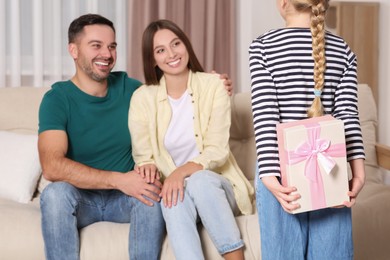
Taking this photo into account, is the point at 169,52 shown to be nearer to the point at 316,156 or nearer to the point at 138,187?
the point at 138,187

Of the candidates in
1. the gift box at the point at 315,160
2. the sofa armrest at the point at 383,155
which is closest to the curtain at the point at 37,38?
the sofa armrest at the point at 383,155

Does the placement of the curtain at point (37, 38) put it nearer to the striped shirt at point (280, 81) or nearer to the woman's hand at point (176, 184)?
the woman's hand at point (176, 184)

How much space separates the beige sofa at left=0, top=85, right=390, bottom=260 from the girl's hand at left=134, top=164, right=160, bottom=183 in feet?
0.56

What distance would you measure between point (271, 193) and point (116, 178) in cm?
78

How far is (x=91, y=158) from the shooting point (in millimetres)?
2230

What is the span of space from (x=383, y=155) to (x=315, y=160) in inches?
51.7

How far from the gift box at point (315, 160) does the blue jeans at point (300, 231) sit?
0.06 metres

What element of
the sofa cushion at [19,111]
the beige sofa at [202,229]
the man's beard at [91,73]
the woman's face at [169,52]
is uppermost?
the woman's face at [169,52]

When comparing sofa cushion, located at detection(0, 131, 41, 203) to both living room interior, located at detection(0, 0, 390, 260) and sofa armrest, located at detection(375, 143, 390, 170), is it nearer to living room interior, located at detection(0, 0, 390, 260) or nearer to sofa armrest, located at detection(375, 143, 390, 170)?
living room interior, located at detection(0, 0, 390, 260)

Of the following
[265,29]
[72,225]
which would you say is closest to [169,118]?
[72,225]

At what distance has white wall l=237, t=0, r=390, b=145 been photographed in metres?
3.58

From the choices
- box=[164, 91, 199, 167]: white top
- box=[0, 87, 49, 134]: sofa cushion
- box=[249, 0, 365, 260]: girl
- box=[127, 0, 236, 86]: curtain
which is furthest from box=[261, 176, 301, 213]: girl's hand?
box=[127, 0, 236, 86]: curtain

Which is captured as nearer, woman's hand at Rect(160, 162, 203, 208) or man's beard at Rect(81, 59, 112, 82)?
woman's hand at Rect(160, 162, 203, 208)

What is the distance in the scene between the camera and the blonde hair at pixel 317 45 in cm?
140
